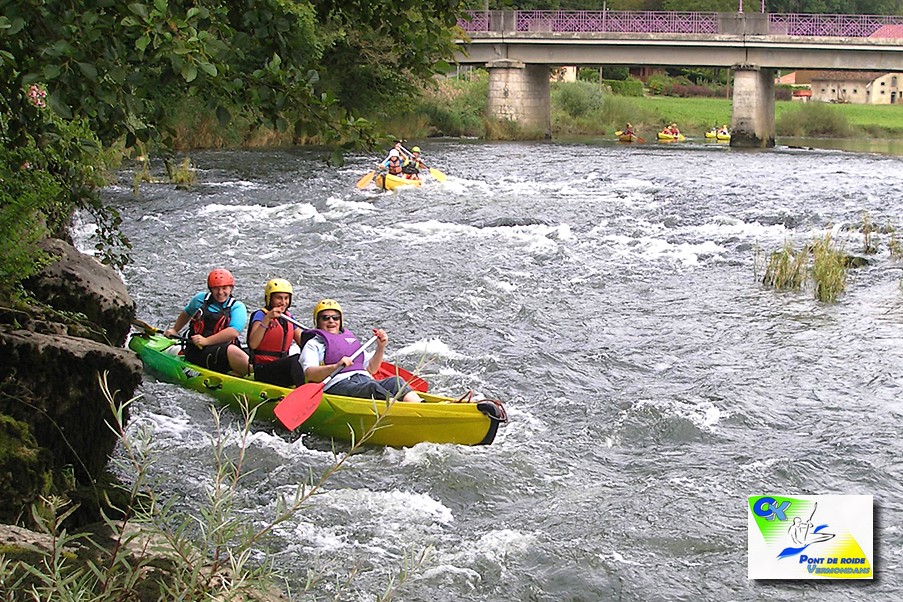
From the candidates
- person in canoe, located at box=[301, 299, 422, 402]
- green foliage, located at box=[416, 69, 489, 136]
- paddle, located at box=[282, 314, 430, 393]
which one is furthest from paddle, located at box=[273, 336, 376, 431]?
green foliage, located at box=[416, 69, 489, 136]

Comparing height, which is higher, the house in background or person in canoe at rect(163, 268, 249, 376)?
the house in background

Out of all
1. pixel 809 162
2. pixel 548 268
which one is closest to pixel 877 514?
pixel 548 268

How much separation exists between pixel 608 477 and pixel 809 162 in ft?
88.1

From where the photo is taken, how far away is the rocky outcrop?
5312 mm

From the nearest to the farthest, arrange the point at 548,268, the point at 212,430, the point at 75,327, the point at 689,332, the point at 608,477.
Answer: the point at 75,327 → the point at 608,477 → the point at 212,430 → the point at 689,332 → the point at 548,268

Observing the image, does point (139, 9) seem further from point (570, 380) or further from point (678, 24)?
point (678, 24)

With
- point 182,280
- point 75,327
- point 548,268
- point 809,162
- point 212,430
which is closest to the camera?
point 75,327

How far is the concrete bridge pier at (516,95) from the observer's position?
46.4 metres

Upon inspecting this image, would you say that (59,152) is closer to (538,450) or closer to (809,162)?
(538,450)

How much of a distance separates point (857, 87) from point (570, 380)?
100053 mm

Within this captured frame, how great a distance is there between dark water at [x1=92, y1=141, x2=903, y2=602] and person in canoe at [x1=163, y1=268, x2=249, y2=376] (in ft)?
1.23

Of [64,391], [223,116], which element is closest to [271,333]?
[64,391]

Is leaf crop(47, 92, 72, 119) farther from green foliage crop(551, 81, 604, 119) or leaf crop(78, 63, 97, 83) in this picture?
green foliage crop(551, 81, 604, 119)

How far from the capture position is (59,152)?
5797 mm
